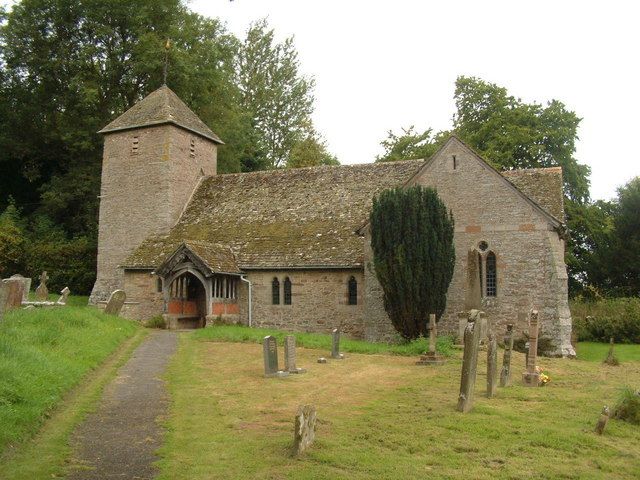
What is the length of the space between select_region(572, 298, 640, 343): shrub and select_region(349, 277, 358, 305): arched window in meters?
11.2

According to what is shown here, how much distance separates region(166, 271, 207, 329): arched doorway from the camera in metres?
27.0

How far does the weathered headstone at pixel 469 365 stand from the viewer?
10.9m

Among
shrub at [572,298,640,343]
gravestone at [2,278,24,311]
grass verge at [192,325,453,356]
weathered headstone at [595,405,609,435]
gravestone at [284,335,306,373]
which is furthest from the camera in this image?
shrub at [572,298,640,343]

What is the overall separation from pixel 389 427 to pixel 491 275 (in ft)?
47.1

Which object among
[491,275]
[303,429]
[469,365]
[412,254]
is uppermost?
[412,254]

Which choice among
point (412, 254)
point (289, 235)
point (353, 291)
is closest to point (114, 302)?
point (289, 235)

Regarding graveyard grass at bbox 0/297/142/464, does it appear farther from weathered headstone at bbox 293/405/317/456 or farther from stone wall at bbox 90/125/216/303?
stone wall at bbox 90/125/216/303

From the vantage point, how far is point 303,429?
825cm

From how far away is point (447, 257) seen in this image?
71.4 feet

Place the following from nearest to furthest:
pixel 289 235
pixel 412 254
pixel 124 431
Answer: pixel 124 431 < pixel 412 254 < pixel 289 235

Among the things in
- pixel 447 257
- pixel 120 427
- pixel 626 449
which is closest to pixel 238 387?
pixel 120 427

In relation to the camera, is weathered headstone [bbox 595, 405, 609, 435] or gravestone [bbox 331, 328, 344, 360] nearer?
weathered headstone [bbox 595, 405, 609, 435]

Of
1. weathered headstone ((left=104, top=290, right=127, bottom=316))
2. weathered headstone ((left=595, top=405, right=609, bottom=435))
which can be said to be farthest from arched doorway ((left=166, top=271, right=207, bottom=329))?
weathered headstone ((left=595, top=405, right=609, bottom=435))

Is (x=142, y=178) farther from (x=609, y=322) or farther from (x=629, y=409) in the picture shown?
(x=629, y=409)
